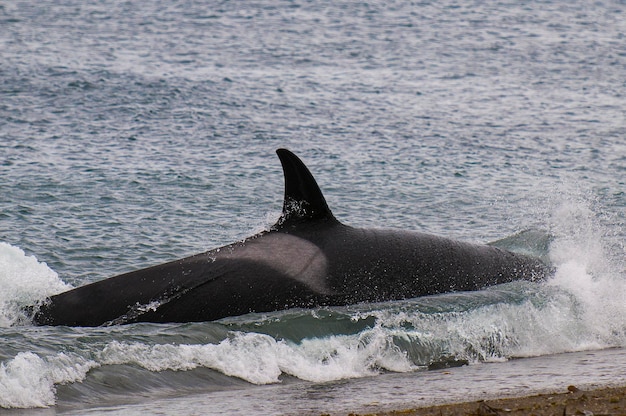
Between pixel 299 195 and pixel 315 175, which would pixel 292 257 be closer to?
pixel 299 195

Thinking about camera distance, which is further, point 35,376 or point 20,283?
point 20,283

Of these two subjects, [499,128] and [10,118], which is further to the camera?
[499,128]

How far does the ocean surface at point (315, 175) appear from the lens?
37.1ft

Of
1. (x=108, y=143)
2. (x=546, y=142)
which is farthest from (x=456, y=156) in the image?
(x=108, y=143)

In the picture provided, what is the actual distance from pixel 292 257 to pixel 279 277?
287mm

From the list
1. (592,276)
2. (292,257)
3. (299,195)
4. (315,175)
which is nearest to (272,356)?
(292,257)

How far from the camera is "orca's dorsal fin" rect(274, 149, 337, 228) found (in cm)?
1252

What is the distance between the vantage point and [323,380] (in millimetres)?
11406

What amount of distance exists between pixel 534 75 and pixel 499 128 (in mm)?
7241

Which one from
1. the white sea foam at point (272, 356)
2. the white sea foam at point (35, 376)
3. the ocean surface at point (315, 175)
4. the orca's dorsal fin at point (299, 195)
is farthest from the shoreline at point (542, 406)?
the orca's dorsal fin at point (299, 195)

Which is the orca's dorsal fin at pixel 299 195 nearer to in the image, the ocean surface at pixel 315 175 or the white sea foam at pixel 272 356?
the ocean surface at pixel 315 175

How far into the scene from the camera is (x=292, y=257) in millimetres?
12859

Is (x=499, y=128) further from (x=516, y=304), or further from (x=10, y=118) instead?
(x=516, y=304)

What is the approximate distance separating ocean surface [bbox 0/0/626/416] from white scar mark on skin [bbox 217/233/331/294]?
1.51 feet
